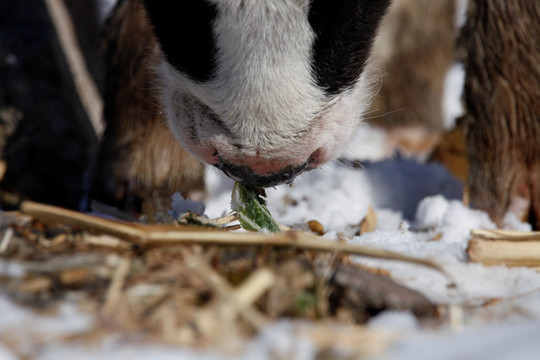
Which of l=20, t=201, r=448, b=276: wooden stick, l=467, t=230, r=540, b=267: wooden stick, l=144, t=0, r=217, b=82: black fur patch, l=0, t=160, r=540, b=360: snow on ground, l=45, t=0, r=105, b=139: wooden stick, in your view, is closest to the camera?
l=0, t=160, r=540, b=360: snow on ground

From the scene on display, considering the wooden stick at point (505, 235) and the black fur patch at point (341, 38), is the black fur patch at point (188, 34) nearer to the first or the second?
the black fur patch at point (341, 38)

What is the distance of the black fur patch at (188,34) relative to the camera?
3.70ft

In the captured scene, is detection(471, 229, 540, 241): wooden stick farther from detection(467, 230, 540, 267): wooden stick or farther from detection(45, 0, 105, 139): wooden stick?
detection(45, 0, 105, 139): wooden stick

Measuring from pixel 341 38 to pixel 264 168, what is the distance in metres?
0.26

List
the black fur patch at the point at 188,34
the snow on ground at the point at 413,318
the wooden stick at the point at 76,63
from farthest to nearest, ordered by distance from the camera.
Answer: the wooden stick at the point at 76,63
the black fur patch at the point at 188,34
the snow on ground at the point at 413,318

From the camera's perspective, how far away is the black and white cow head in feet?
3.60

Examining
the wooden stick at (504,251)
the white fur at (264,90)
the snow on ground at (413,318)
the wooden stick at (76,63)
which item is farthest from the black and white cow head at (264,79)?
the wooden stick at (76,63)

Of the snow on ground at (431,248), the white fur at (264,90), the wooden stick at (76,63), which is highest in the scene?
the white fur at (264,90)

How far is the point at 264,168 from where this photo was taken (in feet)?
3.78

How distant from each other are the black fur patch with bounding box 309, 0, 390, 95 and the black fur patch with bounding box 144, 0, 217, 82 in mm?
174

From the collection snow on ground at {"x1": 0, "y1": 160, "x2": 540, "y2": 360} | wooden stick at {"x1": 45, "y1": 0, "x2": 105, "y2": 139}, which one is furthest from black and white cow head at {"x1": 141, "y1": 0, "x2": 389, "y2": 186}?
wooden stick at {"x1": 45, "y1": 0, "x2": 105, "y2": 139}

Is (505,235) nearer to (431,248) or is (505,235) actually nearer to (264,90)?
(431,248)

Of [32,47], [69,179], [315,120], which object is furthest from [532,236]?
[32,47]

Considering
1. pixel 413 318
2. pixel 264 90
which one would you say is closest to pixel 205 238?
pixel 413 318
